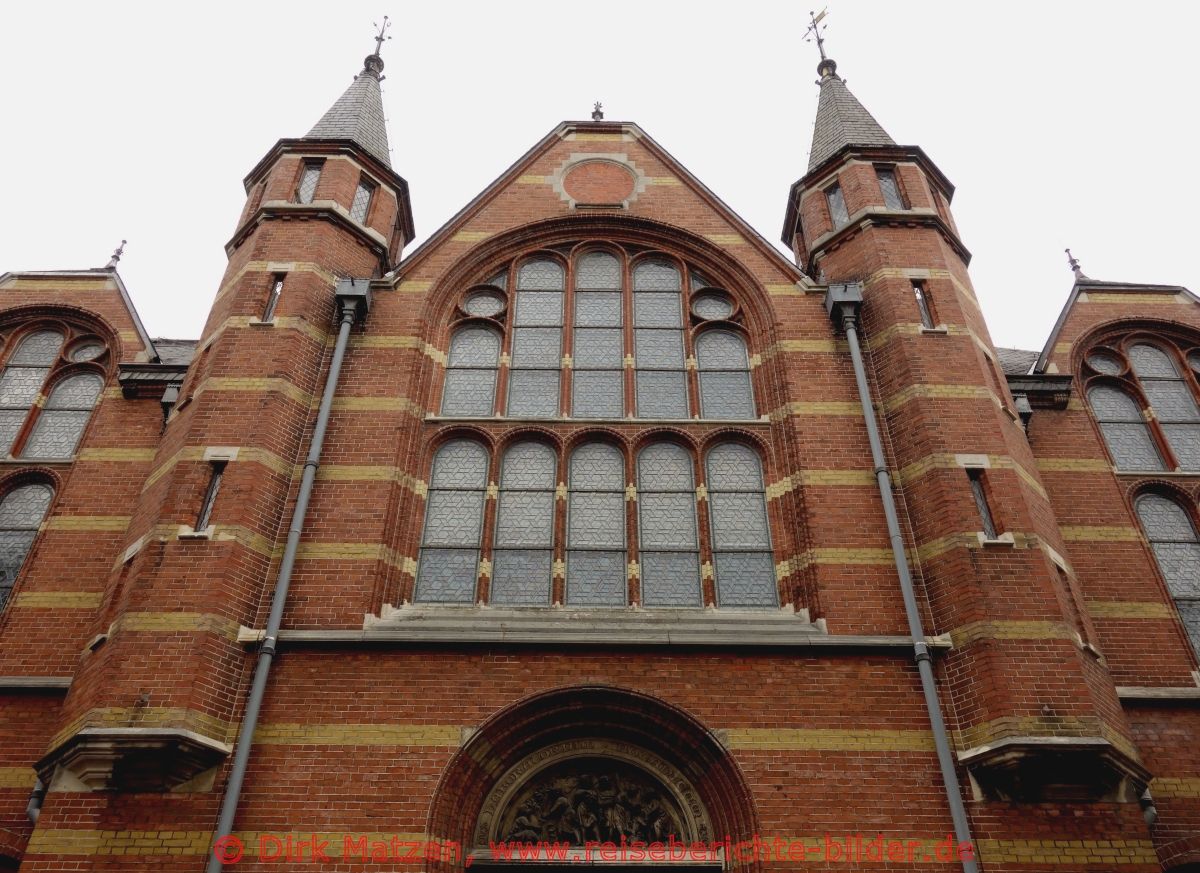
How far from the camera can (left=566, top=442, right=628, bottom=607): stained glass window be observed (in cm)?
1054

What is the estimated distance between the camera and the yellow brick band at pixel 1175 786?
9.45 metres

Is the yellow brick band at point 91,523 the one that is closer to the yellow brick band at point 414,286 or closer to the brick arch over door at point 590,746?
the yellow brick band at point 414,286

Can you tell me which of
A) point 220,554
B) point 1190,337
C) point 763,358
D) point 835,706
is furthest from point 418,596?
point 1190,337

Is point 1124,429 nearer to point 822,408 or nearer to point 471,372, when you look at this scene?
point 822,408

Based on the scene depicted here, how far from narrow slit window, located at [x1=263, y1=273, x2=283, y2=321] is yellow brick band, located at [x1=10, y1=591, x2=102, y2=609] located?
13.0ft

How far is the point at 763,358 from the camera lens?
12781 mm

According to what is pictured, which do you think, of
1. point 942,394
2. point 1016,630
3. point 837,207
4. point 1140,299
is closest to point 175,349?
point 837,207

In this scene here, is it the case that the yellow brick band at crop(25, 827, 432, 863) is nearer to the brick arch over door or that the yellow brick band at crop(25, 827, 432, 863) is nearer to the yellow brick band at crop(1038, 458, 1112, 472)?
the brick arch over door

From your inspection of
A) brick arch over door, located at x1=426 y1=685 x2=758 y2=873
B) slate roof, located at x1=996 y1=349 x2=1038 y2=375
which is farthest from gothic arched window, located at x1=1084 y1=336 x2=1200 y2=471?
brick arch over door, located at x1=426 y1=685 x2=758 y2=873

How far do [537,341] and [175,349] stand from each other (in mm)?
7413

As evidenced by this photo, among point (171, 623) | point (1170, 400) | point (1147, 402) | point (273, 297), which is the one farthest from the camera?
point (1170, 400)

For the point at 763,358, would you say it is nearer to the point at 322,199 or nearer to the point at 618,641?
the point at 618,641

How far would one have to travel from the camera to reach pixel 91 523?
38.7 feet

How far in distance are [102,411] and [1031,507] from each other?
12.2 meters
